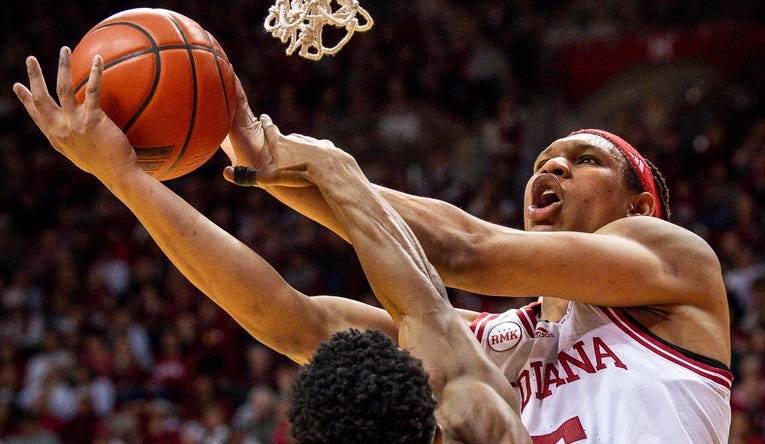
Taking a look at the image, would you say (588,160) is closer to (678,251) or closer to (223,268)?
(678,251)

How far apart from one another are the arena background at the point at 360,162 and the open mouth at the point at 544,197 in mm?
3963

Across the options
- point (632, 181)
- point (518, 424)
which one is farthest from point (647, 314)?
point (518, 424)

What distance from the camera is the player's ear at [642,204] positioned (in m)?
3.32

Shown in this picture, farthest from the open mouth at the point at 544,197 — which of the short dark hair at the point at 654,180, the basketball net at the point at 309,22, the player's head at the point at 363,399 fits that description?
the player's head at the point at 363,399

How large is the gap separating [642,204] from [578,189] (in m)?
0.24

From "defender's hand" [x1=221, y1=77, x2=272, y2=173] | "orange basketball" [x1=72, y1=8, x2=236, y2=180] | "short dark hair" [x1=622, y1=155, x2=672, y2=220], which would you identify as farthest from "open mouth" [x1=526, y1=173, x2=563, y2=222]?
"orange basketball" [x1=72, y1=8, x2=236, y2=180]

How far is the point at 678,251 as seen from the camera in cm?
296

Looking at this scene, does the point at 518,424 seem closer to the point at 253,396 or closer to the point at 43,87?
the point at 43,87

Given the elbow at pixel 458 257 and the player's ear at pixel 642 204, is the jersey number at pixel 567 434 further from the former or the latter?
the player's ear at pixel 642 204

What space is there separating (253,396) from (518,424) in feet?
19.7

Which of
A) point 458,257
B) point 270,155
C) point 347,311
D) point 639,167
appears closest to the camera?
point 458,257

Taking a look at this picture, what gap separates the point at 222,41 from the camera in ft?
41.6

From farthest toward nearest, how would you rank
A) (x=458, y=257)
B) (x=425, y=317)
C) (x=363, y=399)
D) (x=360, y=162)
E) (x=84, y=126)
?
(x=360, y=162) → (x=458, y=257) → (x=84, y=126) → (x=425, y=317) → (x=363, y=399)

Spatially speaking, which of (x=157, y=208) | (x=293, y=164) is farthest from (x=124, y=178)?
(x=293, y=164)
